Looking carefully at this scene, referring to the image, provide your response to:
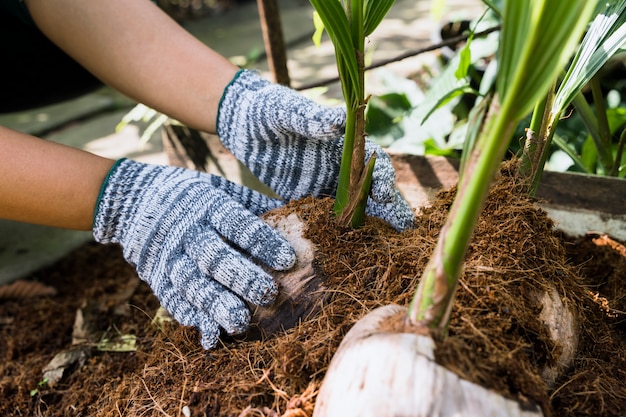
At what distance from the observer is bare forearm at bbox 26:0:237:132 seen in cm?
126

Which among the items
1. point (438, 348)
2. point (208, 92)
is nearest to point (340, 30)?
point (438, 348)

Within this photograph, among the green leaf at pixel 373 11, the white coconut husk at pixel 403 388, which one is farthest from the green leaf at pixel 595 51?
the white coconut husk at pixel 403 388

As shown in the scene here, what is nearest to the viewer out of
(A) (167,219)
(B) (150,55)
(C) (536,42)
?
(C) (536,42)

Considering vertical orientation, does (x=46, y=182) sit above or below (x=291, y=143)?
below

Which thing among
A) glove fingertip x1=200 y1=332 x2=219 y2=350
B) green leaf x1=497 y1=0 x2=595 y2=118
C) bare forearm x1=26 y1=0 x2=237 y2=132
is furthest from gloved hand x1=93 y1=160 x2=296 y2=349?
green leaf x1=497 y1=0 x2=595 y2=118

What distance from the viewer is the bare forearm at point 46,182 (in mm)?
1064

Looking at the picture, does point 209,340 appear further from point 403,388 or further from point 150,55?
point 150,55

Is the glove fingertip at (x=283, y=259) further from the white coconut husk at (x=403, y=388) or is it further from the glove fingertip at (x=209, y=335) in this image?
the white coconut husk at (x=403, y=388)

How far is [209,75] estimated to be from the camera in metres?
1.25

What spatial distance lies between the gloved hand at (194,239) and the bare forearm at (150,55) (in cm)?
21

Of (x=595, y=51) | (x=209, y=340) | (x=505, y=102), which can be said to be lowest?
(x=209, y=340)

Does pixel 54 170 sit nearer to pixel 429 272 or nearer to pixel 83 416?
pixel 83 416

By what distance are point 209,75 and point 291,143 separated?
10.9 inches

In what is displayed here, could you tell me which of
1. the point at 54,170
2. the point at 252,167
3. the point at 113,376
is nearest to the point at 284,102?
the point at 252,167
